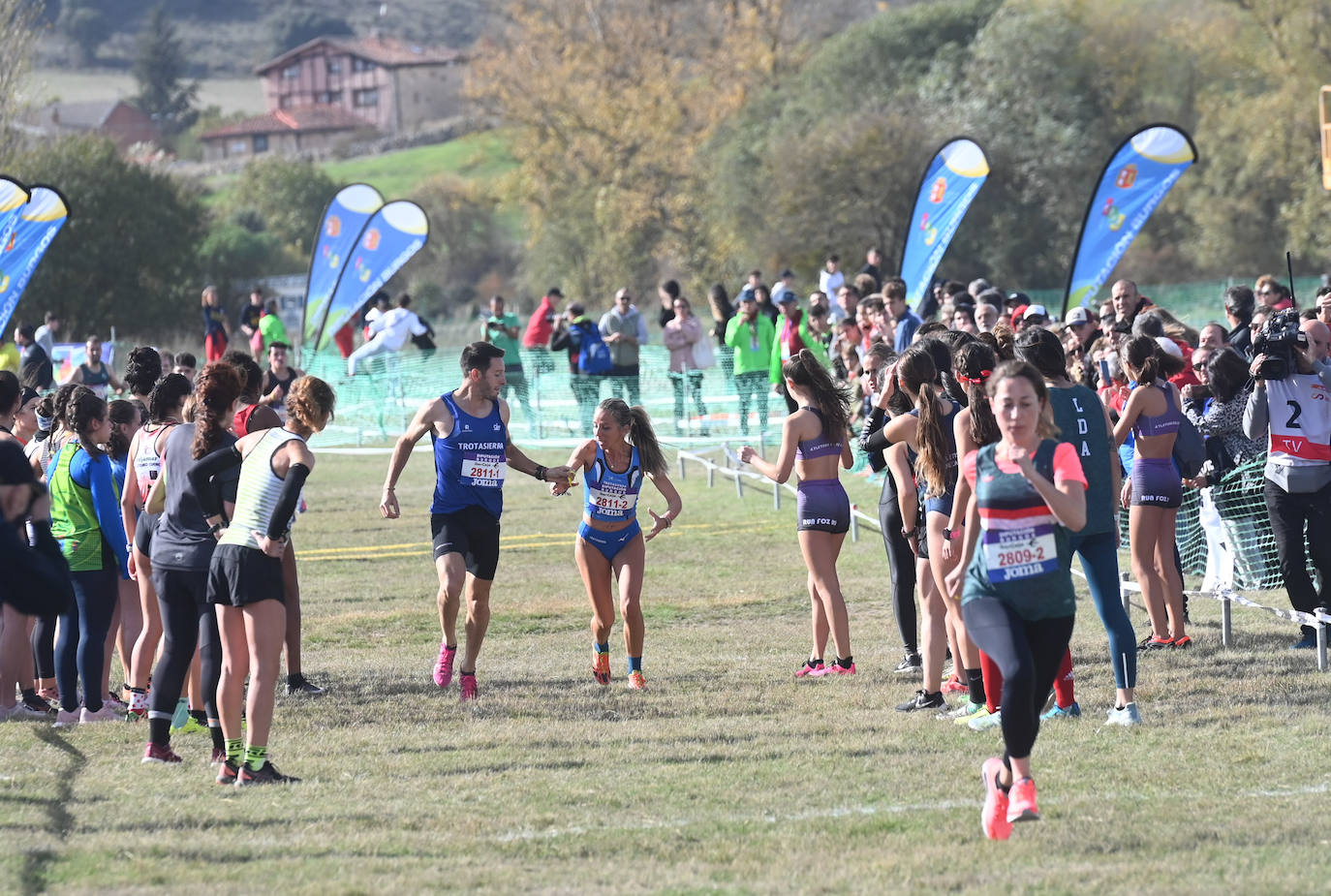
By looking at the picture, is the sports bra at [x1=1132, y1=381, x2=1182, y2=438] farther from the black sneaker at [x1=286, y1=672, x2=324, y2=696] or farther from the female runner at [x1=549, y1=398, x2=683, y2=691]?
the black sneaker at [x1=286, y1=672, x2=324, y2=696]

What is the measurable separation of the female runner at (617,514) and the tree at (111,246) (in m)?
38.4

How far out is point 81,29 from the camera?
15225cm

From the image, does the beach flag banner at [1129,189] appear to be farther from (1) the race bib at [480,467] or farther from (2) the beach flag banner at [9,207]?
(2) the beach flag banner at [9,207]

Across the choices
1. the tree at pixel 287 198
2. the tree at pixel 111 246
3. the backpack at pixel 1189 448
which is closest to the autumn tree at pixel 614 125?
the tree at pixel 111 246

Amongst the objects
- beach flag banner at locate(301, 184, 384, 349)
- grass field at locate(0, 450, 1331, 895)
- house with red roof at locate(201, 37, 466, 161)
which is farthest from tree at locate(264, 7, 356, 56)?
grass field at locate(0, 450, 1331, 895)

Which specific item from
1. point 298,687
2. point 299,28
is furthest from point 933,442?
point 299,28

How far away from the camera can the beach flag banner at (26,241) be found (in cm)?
1481

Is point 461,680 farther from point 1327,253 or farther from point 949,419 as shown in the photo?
point 1327,253

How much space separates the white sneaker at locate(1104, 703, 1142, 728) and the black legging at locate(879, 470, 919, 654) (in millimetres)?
1514

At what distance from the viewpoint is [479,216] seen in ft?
259

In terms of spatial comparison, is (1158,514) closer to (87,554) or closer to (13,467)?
(87,554)

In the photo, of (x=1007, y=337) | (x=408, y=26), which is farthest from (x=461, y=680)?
(x=408, y=26)

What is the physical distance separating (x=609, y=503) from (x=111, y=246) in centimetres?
3989

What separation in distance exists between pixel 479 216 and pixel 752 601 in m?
69.1
